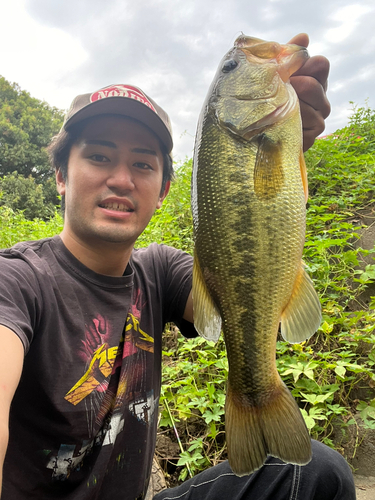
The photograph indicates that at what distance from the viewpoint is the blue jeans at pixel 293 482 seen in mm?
1647

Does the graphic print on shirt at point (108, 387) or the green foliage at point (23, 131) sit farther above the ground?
the green foliage at point (23, 131)

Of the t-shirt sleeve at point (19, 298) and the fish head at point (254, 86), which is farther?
the fish head at point (254, 86)

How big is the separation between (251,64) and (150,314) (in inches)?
53.7

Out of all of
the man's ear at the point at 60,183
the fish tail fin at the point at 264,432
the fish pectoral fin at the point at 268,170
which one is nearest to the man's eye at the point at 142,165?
the man's ear at the point at 60,183

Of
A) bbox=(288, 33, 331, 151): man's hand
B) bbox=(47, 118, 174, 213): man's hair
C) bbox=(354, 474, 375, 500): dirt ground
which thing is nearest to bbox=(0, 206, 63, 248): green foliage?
bbox=(47, 118, 174, 213): man's hair

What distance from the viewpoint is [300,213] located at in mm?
1344

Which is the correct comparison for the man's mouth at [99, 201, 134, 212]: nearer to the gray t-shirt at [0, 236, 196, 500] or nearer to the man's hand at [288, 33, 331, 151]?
the gray t-shirt at [0, 236, 196, 500]

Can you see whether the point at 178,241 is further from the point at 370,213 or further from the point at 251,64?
the point at 251,64

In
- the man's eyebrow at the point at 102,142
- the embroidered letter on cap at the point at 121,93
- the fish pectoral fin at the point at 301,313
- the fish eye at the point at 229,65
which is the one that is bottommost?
the fish pectoral fin at the point at 301,313

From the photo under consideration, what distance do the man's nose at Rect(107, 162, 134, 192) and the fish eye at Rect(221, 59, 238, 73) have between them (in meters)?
0.66

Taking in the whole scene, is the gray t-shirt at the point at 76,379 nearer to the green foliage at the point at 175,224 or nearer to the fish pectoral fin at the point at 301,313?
the fish pectoral fin at the point at 301,313

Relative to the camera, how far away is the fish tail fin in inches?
48.0

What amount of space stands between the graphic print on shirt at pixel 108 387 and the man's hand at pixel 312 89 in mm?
1274

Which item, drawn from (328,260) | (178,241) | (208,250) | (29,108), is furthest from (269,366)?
(29,108)
